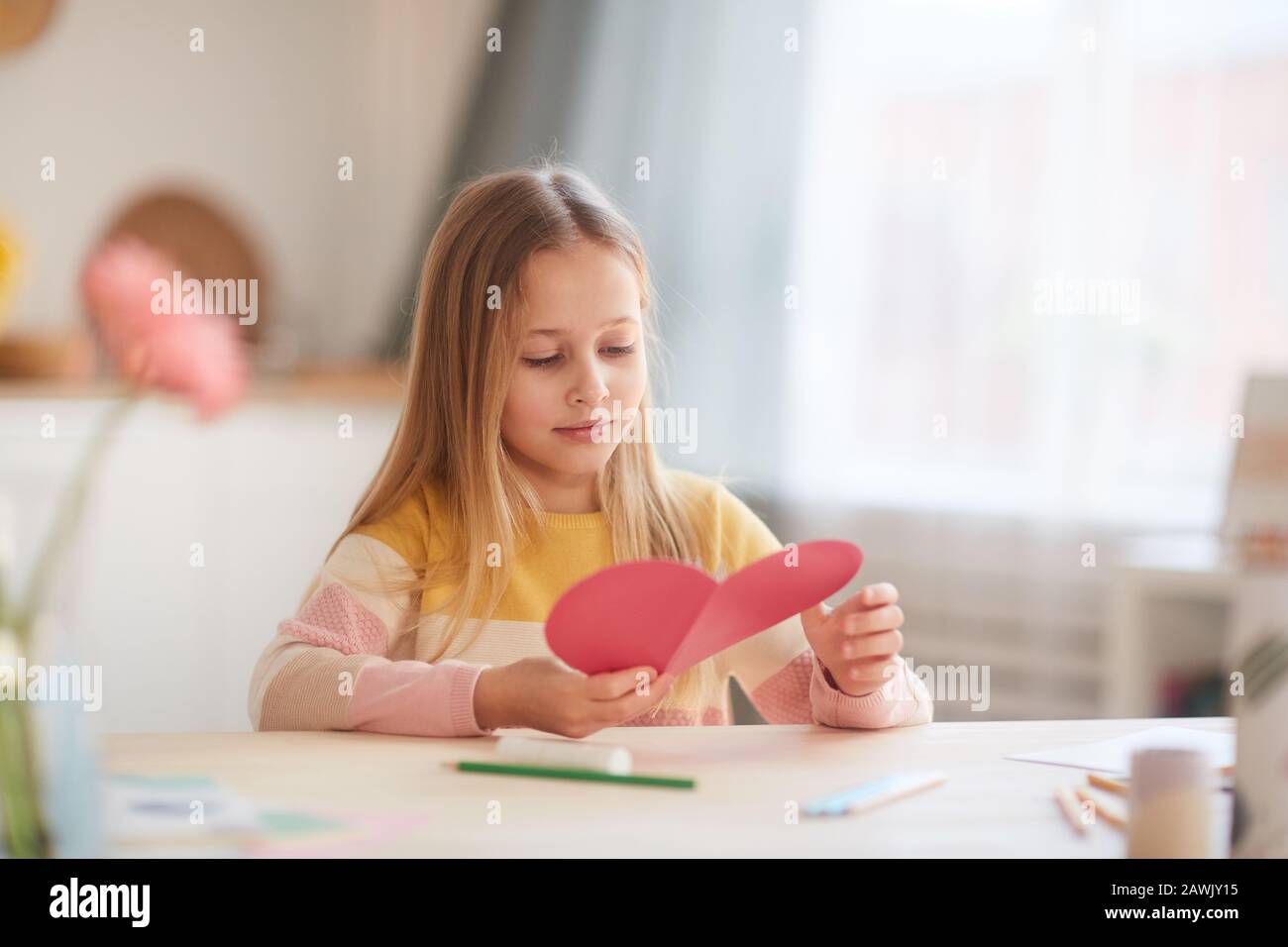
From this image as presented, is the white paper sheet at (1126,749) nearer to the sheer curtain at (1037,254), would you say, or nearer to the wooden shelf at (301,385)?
the sheer curtain at (1037,254)

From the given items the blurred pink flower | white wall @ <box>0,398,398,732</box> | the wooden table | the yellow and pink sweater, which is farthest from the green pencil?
white wall @ <box>0,398,398,732</box>

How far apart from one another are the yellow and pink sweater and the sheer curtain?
1546 mm

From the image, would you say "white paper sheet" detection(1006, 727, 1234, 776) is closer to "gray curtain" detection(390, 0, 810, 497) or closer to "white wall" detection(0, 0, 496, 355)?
"gray curtain" detection(390, 0, 810, 497)

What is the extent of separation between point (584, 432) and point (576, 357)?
70 mm

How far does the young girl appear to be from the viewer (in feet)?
4.00

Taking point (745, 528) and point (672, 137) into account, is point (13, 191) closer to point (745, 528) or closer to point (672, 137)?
point (672, 137)

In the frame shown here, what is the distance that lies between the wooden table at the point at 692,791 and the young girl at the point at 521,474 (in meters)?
0.17

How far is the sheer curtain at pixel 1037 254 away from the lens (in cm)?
259

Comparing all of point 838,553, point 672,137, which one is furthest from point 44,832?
point 672,137

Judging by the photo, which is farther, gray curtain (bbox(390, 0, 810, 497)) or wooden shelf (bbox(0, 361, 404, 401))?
gray curtain (bbox(390, 0, 810, 497))

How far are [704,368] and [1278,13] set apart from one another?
133cm

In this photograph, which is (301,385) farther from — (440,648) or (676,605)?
(676,605)

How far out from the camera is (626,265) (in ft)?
4.17

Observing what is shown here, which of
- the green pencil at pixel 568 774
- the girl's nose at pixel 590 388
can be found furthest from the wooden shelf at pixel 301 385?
the green pencil at pixel 568 774
